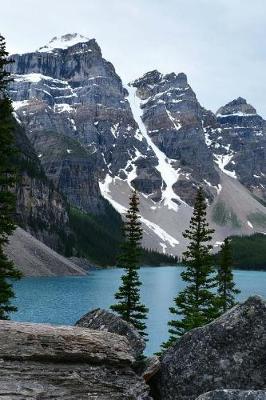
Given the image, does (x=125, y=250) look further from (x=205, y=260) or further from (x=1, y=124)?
(x=1, y=124)

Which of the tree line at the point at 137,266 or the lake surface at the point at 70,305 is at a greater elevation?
the tree line at the point at 137,266

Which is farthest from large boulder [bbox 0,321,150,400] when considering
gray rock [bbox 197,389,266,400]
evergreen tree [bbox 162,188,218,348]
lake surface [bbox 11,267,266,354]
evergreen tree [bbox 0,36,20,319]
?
lake surface [bbox 11,267,266,354]

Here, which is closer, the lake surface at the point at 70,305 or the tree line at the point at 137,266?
the tree line at the point at 137,266

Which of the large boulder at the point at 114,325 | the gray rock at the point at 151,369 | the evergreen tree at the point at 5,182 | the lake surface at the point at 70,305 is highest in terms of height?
the evergreen tree at the point at 5,182

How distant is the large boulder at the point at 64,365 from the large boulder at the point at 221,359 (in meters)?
1.07

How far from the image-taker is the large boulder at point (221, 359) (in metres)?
12.5

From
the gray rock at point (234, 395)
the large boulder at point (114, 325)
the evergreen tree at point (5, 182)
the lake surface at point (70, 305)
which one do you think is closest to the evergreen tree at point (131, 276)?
the evergreen tree at point (5, 182)

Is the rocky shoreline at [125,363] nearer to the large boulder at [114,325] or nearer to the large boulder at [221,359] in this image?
the large boulder at [221,359]

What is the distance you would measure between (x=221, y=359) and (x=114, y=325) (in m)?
4.86

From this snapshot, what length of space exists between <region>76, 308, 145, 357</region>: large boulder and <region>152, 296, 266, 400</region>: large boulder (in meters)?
1.79

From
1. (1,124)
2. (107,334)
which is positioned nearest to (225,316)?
(107,334)

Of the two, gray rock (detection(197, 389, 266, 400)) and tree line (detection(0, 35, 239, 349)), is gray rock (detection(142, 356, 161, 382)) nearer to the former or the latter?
gray rock (detection(197, 389, 266, 400))

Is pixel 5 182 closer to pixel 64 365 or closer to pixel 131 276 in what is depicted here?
pixel 64 365

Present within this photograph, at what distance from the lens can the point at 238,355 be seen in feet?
41.5
